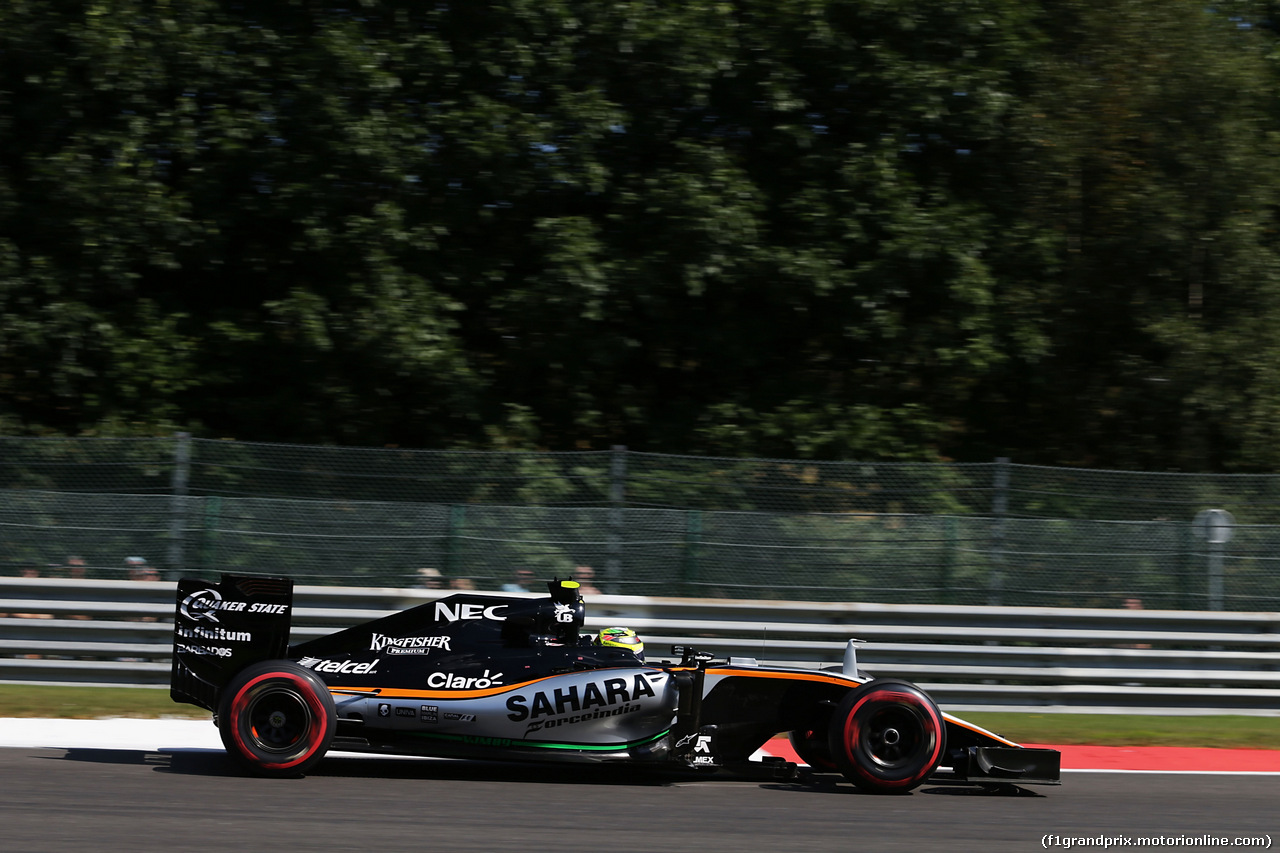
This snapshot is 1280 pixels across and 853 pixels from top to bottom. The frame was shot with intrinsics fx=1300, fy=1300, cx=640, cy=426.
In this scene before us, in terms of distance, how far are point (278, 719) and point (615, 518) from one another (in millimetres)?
4197

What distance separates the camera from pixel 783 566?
36.0 feet

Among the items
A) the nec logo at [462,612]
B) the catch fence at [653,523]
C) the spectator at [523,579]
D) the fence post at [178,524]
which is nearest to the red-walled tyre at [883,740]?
the nec logo at [462,612]

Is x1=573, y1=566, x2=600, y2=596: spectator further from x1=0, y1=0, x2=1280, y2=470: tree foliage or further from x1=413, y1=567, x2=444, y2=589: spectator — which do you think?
x1=0, y1=0, x2=1280, y2=470: tree foliage

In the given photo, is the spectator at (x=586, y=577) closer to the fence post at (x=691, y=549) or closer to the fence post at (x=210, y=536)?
the fence post at (x=691, y=549)

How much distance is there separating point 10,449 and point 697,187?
6.81 meters

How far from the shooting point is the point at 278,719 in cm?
734

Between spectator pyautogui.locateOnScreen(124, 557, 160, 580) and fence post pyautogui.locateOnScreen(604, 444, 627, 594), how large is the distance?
376 centimetres

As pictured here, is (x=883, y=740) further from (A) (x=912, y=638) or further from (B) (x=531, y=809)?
(A) (x=912, y=638)

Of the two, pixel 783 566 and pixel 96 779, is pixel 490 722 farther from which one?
pixel 783 566

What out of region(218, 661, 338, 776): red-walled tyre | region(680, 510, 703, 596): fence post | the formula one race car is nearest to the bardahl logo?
the formula one race car

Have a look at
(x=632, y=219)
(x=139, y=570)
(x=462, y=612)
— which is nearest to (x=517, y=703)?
(x=462, y=612)

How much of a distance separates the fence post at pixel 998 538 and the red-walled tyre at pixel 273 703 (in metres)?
6.05

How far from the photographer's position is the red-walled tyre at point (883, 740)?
295 inches

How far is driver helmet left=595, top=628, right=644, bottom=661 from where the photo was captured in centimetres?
795
